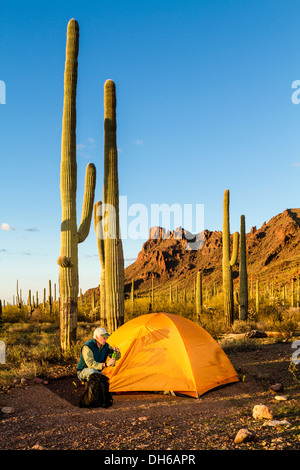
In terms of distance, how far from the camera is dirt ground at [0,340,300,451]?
4945 mm

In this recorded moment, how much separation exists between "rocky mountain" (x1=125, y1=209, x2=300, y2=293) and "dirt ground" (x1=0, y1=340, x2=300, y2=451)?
40344mm

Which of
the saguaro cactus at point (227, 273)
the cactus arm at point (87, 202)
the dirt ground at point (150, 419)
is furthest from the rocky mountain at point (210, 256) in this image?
the dirt ground at point (150, 419)

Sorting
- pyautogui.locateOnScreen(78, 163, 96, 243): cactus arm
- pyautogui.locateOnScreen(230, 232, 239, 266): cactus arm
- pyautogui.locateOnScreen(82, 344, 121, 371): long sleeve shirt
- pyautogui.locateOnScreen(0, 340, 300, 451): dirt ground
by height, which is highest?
pyautogui.locateOnScreen(78, 163, 96, 243): cactus arm

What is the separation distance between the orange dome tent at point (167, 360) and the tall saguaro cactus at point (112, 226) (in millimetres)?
2731

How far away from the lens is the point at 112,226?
11.6 meters

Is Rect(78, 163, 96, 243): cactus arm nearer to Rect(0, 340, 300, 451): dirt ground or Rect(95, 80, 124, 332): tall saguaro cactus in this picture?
Rect(95, 80, 124, 332): tall saguaro cactus

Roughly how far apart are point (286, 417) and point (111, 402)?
299 centimetres

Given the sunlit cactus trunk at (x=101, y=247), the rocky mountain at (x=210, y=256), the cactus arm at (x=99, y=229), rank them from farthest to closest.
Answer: the rocky mountain at (x=210, y=256) < the cactus arm at (x=99, y=229) < the sunlit cactus trunk at (x=101, y=247)

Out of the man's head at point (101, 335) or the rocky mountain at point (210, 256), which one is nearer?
the man's head at point (101, 335)

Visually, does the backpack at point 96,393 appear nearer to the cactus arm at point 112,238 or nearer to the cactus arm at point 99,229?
the cactus arm at point 112,238

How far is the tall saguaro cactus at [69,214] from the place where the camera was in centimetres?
1102

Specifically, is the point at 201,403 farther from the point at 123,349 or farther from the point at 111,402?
the point at 123,349

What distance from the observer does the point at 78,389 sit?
8141 millimetres

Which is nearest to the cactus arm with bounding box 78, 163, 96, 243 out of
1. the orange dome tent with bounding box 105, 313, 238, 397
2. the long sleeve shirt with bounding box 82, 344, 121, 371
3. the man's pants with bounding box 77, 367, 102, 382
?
the orange dome tent with bounding box 105, 313, 238, 397
